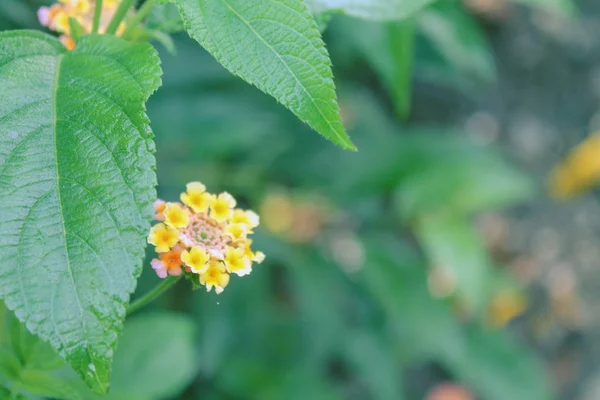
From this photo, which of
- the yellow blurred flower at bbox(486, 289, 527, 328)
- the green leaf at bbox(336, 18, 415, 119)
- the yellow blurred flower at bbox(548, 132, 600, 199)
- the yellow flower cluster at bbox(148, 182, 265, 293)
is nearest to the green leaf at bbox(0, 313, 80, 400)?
the yellow flower cluster at bbox(148, 182, 265, 293)

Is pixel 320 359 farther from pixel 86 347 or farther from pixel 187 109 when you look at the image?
pixel 86 347

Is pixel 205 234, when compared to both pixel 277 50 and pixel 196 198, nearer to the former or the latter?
pixel 196 198

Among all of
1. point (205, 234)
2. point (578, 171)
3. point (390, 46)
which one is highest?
point (205, 234)

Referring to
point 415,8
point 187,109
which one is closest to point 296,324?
point 187,109

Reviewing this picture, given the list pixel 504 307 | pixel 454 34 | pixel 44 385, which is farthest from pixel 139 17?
pixel 504 307

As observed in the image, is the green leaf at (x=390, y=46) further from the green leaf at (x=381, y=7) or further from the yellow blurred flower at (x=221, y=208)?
the yellow blurred flower at (x=221, y=208)

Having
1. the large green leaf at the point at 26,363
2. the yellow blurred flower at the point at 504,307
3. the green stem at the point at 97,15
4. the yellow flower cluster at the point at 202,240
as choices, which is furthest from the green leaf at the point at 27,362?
the yellow blurred flower at the point at 504,307
